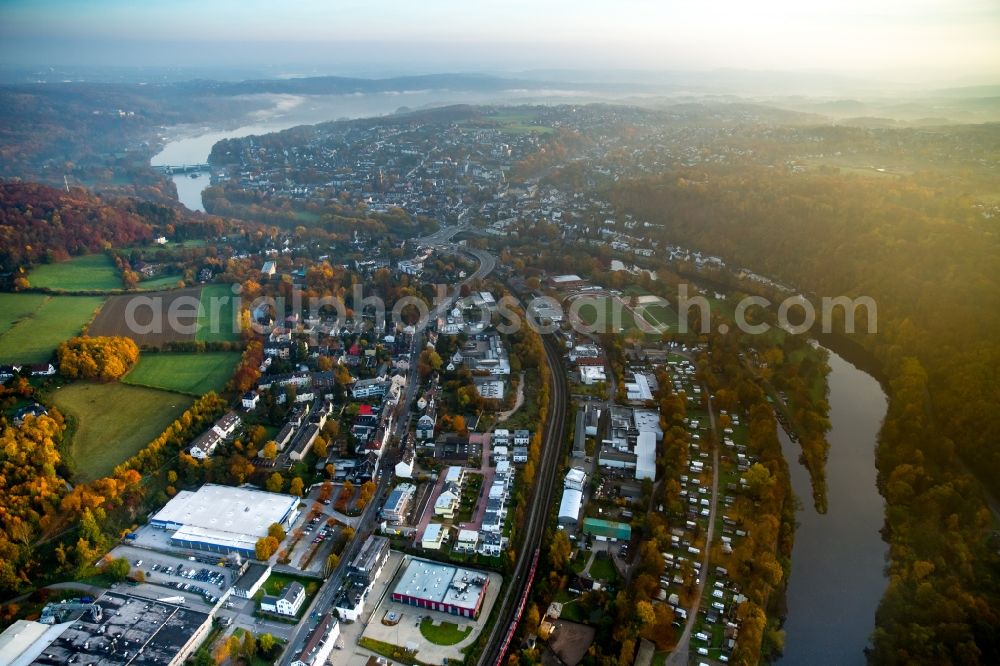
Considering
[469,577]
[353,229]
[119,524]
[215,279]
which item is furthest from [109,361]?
[353,229]

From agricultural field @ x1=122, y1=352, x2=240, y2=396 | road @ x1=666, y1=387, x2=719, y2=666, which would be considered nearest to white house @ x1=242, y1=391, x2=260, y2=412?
agricultural field @ x1=122, y1=352, x2=240, y2=396

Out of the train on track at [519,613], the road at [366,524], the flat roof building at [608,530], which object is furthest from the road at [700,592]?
the road at [366,524]

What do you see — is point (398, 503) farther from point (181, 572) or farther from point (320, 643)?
point (181, 572)

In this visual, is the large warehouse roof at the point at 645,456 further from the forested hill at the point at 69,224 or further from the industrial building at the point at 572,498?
the forested hill at the point at 69,224

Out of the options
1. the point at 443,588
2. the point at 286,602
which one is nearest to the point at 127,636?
→ the point at 286,602

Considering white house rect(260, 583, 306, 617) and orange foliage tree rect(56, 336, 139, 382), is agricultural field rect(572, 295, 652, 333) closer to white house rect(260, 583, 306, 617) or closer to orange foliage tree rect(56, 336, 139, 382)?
white house rect(260, 583, 306, 617)

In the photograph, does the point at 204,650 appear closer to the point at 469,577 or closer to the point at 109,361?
the point at 469,577

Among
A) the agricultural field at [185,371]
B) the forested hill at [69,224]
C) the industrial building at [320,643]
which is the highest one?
the forested hill at [69,224]
